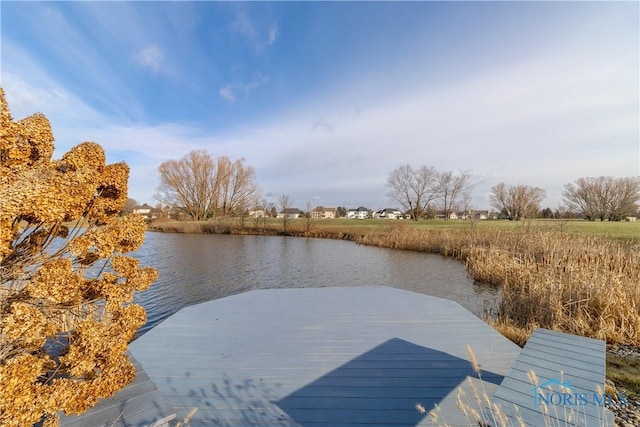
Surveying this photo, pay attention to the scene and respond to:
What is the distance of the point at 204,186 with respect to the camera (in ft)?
99.0

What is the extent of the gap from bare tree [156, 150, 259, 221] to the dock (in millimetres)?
26835

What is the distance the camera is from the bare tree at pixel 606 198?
1224 inches

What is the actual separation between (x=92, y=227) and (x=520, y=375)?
8.63ft

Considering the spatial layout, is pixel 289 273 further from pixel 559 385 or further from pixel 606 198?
pixel 606 198

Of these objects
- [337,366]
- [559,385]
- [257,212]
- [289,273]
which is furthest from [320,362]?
[257,212]

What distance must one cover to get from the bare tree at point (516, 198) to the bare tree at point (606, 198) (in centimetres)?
374

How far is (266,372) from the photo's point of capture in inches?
99.4

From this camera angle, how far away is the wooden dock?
2.04 m

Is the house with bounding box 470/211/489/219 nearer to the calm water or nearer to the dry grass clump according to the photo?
the calm water

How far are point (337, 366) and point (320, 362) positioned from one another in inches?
6.6

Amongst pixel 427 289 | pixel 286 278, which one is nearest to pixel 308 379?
pixel 427 289

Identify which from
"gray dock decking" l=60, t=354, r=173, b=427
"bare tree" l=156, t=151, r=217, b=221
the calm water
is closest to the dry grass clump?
the calm water

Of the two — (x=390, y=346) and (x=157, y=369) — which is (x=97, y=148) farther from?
(x=390, y=346)

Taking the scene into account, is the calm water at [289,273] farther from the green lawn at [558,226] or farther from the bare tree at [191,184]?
the bare tree at [191,184]
